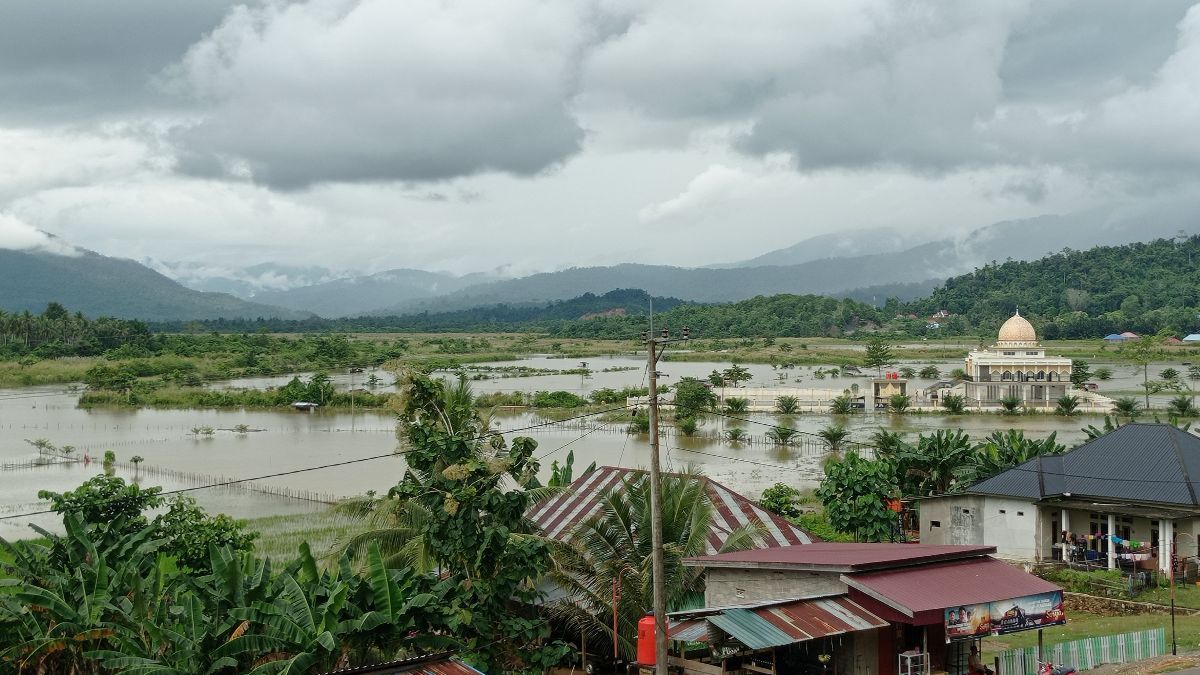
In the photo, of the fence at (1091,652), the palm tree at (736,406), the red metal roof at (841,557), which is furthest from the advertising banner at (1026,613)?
the palm tree at (736,406)

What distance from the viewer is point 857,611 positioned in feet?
42.0

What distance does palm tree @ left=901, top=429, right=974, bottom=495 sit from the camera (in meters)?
27.8

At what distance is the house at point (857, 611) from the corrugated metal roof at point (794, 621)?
0.01 m

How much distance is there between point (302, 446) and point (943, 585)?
1513 inches

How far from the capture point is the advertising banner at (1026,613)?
13.2m

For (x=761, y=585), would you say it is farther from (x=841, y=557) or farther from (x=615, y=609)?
(x=615, y=609)

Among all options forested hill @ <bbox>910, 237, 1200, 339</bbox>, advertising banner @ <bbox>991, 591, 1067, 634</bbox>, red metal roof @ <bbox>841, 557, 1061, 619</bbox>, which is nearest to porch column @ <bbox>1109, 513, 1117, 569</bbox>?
red metal roof @ <bbox>841, 557, 1061, 619</bbox>

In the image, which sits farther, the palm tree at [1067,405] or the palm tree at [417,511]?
the palm tree at [1067,405]

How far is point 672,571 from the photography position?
595 inches

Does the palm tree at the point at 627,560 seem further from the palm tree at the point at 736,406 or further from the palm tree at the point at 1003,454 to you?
the palm tree at the point at 736,406

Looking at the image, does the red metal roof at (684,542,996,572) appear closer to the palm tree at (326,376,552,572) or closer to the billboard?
the billboard

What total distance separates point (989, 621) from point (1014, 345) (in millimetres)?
55534

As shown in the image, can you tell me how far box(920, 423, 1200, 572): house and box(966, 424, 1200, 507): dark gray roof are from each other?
0.02 metres

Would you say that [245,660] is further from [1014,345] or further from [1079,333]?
[1079,333]
